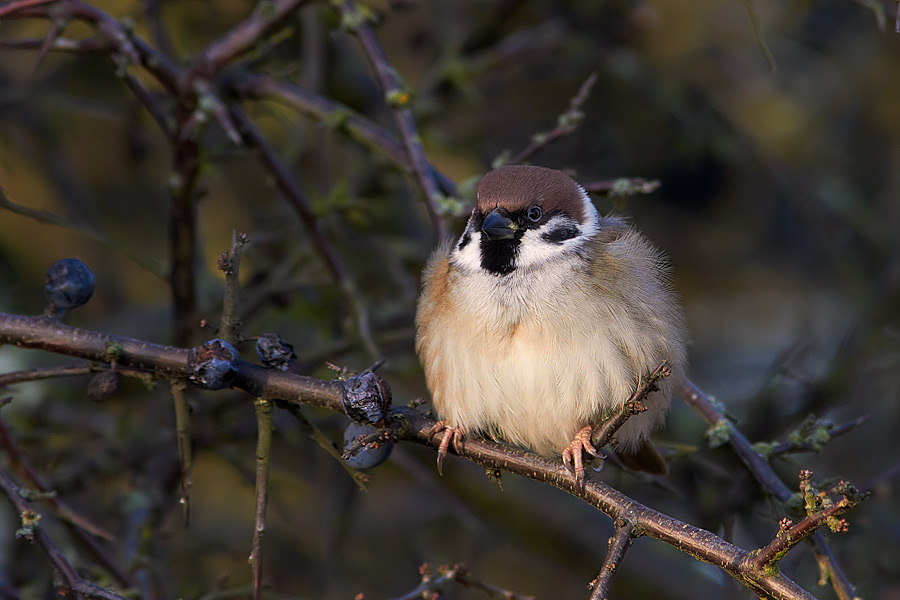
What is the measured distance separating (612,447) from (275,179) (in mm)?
1425

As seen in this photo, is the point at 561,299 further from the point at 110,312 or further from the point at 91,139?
the point at 91,139

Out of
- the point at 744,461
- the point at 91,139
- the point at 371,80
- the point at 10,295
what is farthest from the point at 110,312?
the point at 744,461

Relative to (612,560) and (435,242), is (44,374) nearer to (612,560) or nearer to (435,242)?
(612,560)

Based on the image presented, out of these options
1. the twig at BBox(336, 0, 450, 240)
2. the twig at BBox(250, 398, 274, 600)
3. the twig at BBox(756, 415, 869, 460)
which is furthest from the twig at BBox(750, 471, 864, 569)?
the twig at BBox(336, 0, 450, 240)

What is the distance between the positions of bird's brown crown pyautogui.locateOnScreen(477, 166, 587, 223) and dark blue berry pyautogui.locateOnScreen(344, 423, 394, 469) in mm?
990

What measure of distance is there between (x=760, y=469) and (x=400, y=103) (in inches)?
57.9

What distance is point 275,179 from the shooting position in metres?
3.16

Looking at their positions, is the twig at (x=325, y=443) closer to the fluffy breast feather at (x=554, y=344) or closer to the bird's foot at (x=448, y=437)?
the bird's foot at (x=448, y=437)

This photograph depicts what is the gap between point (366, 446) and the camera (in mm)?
2287

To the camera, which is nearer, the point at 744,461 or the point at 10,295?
the point at 744,461

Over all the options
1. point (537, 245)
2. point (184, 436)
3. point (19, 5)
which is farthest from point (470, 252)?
point (19, 5)

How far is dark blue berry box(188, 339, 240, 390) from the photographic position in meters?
2.10

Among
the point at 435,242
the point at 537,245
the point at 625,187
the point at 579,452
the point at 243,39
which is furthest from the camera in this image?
the point at 435,242

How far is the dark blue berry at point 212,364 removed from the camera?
6.89 feet
